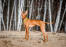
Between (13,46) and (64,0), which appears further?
(64,0)

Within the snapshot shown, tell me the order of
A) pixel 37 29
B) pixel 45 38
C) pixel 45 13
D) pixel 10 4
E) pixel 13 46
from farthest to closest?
pixel 10 4, pixel 45 13, pixel 37 29, pixel 45 38, pixel 13 46

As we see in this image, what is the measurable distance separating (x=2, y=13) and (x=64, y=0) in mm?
1071

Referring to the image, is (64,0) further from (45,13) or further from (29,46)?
(29,46)

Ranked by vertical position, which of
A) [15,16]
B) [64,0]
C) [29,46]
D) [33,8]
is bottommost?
[29,46]

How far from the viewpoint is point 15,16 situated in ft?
6.24

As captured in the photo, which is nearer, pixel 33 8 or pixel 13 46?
pixel 13 46

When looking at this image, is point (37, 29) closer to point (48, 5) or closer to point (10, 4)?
point (48, 5)

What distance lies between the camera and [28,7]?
1790 mm

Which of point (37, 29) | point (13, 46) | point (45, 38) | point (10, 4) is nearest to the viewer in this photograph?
point (13, 46)

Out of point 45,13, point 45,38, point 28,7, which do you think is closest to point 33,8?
point 28,7

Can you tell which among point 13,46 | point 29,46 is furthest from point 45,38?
point 13,46

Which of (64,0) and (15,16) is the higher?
(64,0)

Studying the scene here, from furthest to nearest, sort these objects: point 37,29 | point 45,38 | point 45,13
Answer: point 45,13 → point 37,29 → point 45,38

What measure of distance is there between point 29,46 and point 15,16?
931 mm
